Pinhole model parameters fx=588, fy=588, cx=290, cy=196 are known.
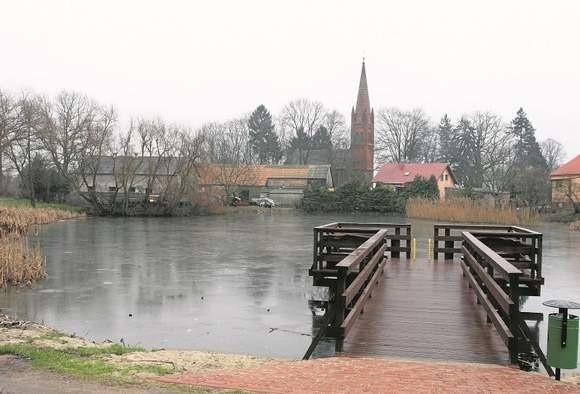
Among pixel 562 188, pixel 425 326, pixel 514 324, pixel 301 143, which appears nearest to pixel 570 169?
pixel 562 188

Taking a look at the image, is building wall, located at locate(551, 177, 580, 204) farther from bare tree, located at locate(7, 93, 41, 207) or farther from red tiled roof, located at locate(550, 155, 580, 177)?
bare tree, located at locate(7, 93, 41, 207)

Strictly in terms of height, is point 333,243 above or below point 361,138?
below

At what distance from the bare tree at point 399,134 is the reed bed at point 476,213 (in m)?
41.8

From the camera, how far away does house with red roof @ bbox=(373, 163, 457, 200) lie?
233 ft

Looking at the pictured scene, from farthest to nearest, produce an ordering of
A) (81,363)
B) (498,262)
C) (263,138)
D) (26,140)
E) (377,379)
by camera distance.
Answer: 1. (263,138)
2. (26,140)
3. (498,262)
4. (81,363)
5. (377,379)

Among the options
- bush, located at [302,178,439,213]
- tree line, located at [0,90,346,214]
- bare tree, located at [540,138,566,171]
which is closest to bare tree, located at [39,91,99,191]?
tree line, located at [0,90,346,214]

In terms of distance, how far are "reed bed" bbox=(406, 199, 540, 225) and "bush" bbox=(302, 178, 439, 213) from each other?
1382 centimetres

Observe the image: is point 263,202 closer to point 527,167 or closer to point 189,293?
point 527,167

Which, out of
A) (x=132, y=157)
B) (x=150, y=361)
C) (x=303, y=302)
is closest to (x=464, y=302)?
(x=303, y=302)

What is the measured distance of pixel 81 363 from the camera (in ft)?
20.7

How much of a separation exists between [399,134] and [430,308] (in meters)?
79.1

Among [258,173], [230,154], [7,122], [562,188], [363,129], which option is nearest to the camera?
[7,122]

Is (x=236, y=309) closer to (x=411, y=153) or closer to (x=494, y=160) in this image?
(x=494, y=160)

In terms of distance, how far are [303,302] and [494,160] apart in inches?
2532
